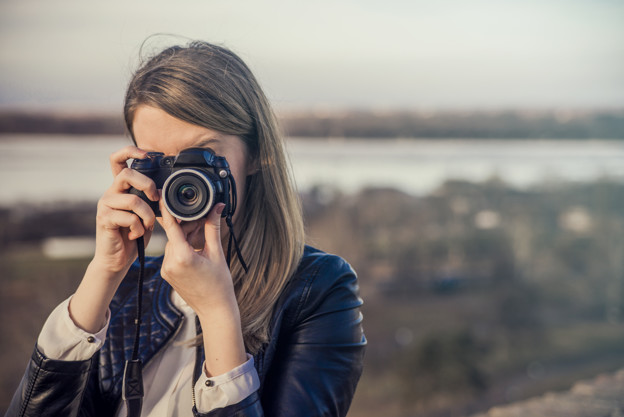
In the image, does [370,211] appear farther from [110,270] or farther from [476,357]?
[110,270]

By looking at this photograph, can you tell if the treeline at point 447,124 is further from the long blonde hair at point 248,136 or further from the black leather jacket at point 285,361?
the black leather jacket at point 285,361

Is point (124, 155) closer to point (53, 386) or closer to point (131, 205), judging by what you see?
point (131, 205)

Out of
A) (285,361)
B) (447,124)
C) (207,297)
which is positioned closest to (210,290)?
(207,297)

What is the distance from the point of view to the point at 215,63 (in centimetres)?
152

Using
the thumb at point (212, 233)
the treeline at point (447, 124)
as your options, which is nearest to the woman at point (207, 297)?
the thumb at point (212, 233)

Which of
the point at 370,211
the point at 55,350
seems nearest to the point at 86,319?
the point at 55,350

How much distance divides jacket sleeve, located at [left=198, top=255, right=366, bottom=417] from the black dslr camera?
260 millimetres

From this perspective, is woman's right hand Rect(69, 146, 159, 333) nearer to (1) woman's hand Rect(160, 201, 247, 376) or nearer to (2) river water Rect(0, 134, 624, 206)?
(1) woman's hand Rect(160, 201, 247, 376)

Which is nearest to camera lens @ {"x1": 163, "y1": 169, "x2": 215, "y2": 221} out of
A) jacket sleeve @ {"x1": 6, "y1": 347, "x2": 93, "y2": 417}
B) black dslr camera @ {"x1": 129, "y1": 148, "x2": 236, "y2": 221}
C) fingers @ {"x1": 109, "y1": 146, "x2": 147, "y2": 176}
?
black dslr camera @ {"x1": 129, "y1": 148, "x2": 236, "y2": 221}

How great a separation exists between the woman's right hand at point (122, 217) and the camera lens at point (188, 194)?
6 centimetres

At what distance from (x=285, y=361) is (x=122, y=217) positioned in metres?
0.47

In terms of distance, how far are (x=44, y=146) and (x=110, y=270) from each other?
1762cm

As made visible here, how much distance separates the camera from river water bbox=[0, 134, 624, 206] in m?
17.5

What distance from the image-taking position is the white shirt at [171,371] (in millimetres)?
1225
